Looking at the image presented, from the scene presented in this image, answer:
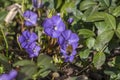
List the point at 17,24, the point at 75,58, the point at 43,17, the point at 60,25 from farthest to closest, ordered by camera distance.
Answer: the point at 17,24 < the point at 43,17 < the point at 75,58 < the point at 60,25

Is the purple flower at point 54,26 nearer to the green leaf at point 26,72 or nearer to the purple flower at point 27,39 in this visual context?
the purple flower at point 27,39

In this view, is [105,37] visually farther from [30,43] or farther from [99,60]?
[30,43]

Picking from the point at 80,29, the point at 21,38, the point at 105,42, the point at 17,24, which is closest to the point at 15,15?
the point at 17,24

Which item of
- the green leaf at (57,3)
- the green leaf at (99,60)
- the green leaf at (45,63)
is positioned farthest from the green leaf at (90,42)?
the green leaf at (57,3)

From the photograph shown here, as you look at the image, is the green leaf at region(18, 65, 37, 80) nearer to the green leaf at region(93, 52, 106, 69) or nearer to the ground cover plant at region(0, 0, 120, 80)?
the ground cover plant at region(0, 0, 120, 80)

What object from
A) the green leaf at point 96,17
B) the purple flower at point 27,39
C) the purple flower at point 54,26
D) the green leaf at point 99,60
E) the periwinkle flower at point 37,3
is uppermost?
the periwinkle flower at point 37,3

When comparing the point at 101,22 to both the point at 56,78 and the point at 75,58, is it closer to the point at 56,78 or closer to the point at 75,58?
the point at 75,58

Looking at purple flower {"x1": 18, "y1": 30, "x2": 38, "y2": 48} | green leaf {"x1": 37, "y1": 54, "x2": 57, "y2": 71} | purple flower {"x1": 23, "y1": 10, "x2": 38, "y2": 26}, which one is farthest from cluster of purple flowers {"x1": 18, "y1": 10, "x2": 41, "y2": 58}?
green leaf {"x1": 37, "y1": 54, "x2": 57, "y2": 71}
